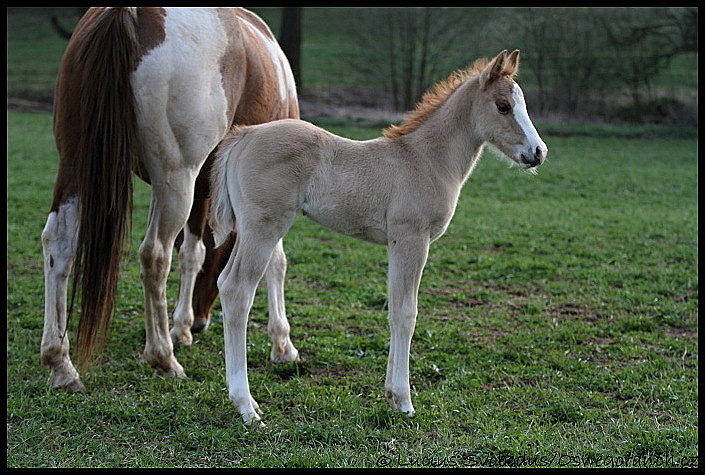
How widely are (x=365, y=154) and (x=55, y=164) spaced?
10602 millimetres

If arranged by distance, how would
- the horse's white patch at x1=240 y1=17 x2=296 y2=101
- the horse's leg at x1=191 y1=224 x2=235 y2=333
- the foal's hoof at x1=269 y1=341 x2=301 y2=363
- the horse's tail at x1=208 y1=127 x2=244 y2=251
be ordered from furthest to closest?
the horse's leg at x1=191 y1=224 x2=235 y2=333, the horse's white patch at x1=240 y1=17 x2=296 y2=101, the foal's hoof at x1=269 y1=341 x2=301 y2=363, the horse's tail at x1=208 y1=127 x2=244 y2=251

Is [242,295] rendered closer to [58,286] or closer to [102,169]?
[102,169]

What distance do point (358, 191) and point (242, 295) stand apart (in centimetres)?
81

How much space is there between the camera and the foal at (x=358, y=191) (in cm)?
409

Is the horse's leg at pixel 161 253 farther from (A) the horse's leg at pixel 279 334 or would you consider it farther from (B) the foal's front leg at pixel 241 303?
(B) the foal's front leg at pixel 241 303

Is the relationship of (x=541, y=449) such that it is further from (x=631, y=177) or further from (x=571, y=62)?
(x=571, y=62)

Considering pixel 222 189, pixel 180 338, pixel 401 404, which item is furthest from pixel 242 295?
pixel 180 338

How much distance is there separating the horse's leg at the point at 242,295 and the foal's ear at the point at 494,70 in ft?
4.08

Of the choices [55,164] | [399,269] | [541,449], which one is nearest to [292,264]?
[399,269]

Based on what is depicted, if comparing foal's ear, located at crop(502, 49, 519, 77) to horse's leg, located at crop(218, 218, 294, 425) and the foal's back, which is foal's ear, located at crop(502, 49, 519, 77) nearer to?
the foal's back

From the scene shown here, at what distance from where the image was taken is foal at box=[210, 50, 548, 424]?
13.4ft

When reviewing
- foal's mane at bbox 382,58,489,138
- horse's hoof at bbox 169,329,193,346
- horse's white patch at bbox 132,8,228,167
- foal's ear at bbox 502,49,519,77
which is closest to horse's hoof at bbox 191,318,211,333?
horse's hoof at bbox 169,329,193,346

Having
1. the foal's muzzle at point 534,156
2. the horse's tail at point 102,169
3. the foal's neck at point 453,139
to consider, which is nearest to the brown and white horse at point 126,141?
the horse's tail at point 102,169

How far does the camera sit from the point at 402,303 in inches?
164
